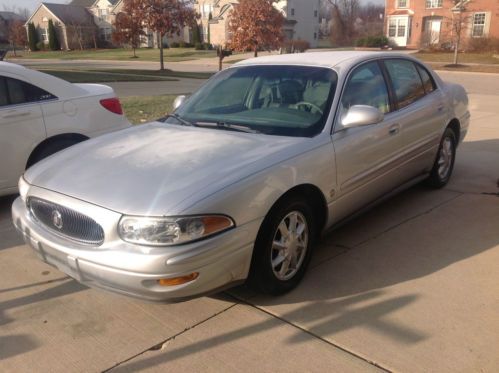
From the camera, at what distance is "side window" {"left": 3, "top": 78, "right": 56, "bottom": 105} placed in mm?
5133

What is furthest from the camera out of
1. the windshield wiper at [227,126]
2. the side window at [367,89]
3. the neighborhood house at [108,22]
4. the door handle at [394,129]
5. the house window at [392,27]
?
the neighborhood house at [108,22]

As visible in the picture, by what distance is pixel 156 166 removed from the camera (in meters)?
3.15

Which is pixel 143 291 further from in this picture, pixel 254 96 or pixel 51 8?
pixel 51 8

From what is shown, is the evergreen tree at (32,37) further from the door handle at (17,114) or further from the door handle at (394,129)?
the door handle at (394,129)

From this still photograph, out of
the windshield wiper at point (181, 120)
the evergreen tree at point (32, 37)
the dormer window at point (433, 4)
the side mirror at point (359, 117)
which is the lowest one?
the windshield wiper at point (181, 120)

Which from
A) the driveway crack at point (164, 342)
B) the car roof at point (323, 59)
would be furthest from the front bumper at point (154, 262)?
the car roof at point (323, 59)

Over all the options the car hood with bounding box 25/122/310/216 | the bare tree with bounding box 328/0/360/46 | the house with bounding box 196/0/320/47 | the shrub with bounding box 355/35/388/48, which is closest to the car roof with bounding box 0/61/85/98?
the car hood with bounding box 25/122/310/216

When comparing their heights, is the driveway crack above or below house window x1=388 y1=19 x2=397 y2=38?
below

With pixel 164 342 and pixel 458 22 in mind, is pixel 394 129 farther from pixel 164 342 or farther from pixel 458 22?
pixel 458 22

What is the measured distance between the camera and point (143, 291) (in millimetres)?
2754

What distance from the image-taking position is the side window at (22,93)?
513 centimetres

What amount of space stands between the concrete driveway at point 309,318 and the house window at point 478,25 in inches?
1740

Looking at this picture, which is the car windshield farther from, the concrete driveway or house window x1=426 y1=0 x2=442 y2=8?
house window x1=426 y1=0 x2=442 y2=8

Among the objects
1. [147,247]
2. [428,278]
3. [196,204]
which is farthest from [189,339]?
[428,278]
